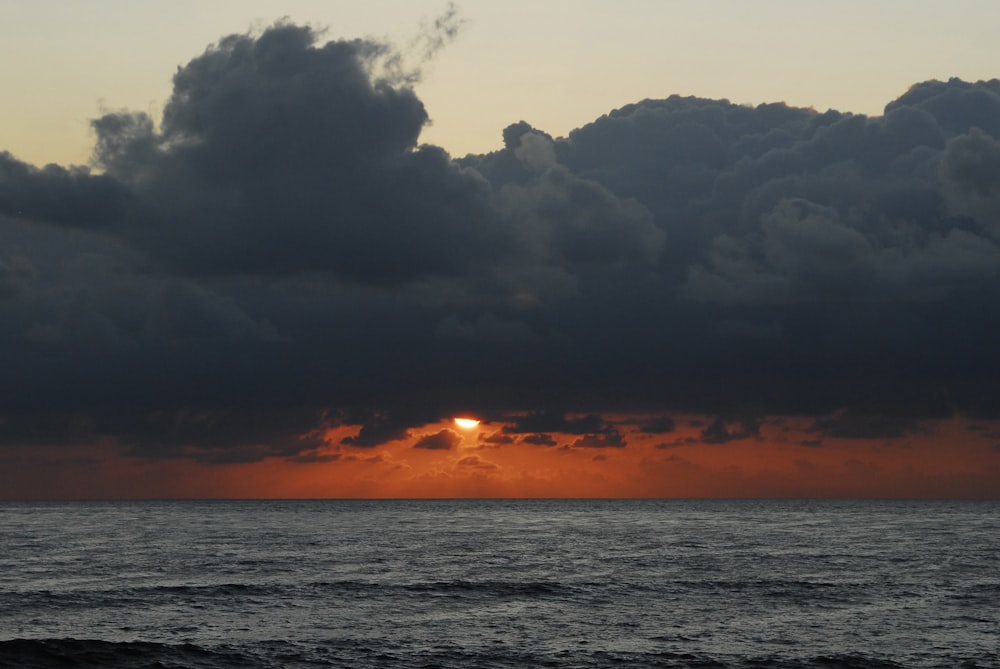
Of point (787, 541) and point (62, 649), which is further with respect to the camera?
point (787, 541)

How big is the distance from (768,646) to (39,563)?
71989mm

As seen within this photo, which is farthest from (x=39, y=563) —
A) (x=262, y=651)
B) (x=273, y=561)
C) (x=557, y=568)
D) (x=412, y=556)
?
(x=262, y=651)

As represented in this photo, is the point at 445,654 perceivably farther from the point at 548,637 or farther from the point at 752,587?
the point at 752,587

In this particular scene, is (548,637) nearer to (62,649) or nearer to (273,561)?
(62,649)

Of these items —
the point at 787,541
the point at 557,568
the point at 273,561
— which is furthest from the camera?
the point at 787,541

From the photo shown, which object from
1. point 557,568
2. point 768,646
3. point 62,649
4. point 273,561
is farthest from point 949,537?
point 62,649

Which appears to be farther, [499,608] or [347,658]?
[499,608]

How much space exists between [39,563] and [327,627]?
52.1 metres

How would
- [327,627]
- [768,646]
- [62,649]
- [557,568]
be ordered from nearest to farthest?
[62,649] < [768,646] < [327,627] < [557,568]

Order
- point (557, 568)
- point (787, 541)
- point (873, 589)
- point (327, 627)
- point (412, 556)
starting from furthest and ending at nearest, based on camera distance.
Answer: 1. point (787, 541)
2. point (412, 556)
3. point (557, 568)
4. point (873, 589)
5. point (327, 627)

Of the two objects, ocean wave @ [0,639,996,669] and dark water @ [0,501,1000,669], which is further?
dark water @ [0,501,1000,669]

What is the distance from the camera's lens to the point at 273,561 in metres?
102

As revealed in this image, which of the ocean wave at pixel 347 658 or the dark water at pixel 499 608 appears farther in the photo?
the dark water at pixel 499 608

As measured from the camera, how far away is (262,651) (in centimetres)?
4878
